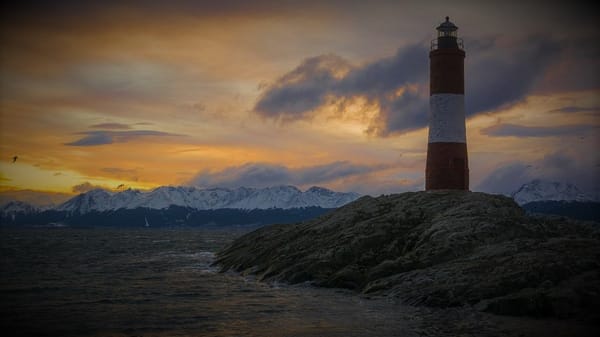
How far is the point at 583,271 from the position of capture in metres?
21.1

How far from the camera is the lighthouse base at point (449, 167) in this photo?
4131 cm

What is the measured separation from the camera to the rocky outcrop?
805 inches

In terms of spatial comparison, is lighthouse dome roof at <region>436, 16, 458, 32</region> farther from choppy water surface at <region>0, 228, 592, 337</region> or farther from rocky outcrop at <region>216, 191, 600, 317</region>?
choppy water surface at <region>0, 228, 592, 337</region>

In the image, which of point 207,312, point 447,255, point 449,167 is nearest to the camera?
point 207,312

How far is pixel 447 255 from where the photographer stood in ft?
85.3

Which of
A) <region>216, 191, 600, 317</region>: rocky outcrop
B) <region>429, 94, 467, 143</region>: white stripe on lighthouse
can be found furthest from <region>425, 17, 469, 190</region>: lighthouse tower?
<region>216, 191, 600, 317</region>: rocky outcrop

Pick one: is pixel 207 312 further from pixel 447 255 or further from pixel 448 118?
pixel 448 118

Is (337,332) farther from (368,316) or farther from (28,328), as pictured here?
(28,328)

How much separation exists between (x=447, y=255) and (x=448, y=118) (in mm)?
17494

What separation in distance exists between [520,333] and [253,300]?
459 inches

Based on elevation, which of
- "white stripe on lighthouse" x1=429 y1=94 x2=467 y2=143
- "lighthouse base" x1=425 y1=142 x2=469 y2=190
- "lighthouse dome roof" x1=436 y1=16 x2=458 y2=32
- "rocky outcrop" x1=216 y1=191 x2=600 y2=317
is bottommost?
"rocky outcrop" x1=216 y1=191 x2=600 y2=317

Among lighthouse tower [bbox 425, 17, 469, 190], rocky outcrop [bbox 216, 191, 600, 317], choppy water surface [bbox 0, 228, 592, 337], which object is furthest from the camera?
lighthouse tower [bbox 425, 17, 469, 190]

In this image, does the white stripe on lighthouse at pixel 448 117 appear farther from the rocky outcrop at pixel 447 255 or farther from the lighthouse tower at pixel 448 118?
the rocky outcrop at pixel 447 255

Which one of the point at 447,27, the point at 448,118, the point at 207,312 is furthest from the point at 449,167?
the point at 207,312
